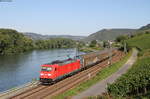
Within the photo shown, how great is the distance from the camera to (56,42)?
197 m

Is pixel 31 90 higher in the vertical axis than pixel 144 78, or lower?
lower

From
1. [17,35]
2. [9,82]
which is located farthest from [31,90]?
[17,35]

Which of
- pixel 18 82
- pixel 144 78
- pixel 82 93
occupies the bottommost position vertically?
pixel 18 82

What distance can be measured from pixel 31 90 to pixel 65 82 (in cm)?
685

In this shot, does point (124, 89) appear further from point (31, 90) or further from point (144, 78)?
point (31, 90)

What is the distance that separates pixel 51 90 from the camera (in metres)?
30.1

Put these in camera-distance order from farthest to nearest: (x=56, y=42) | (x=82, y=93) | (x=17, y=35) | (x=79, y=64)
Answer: (x=56, y=42) → (x=17, y=35) → (x=79, y=64) → (x=82, y=93)

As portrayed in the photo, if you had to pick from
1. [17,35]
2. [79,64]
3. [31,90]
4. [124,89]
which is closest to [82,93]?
[124,89]

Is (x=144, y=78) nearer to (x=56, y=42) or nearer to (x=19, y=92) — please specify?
(x=19, y=92)

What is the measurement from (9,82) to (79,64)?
14.8 m

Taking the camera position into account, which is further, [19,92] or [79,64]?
[79,64]

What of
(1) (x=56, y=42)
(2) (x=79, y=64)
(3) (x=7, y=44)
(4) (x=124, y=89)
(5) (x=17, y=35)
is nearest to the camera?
(4) (x=124, y=89)

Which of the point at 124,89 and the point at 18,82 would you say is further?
the point at 18,82

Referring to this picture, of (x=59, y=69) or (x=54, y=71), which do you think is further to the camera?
(x=59, y=69)
